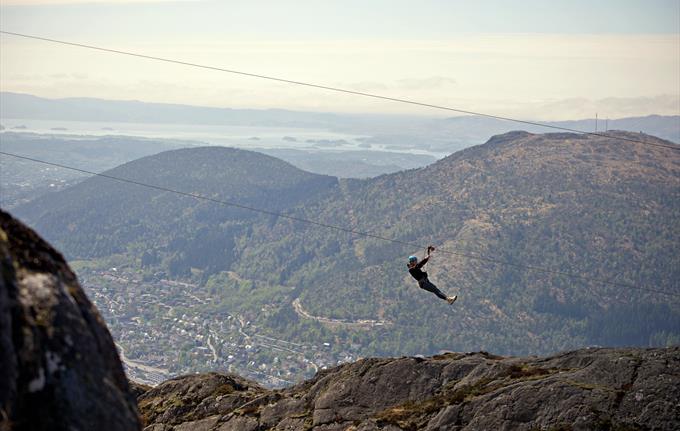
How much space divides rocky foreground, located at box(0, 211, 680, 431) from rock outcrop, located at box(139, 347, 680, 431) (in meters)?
0.07

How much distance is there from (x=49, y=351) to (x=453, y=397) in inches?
1006

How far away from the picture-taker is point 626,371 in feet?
106

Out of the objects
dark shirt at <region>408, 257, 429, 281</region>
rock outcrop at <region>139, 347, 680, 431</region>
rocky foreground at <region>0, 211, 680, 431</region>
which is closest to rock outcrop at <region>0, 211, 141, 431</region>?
rocky foreground at <region>0, 211, 680, 431</region>

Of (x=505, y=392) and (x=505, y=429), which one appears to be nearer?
(x=505, y=429)

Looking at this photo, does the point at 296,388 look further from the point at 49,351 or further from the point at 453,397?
the point at 49,351

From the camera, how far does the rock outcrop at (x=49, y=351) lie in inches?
502

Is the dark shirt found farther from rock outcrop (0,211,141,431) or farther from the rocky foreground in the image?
rock outcrop (0,211,141,431)

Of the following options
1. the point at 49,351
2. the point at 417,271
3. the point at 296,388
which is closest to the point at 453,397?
the point at 417,271

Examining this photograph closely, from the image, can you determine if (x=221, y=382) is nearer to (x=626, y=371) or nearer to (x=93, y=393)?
(x=626, y=371)

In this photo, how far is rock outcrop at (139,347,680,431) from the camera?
1183 inches

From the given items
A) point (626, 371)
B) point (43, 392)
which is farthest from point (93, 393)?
point (626, 371)

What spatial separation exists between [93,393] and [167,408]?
33.4 m

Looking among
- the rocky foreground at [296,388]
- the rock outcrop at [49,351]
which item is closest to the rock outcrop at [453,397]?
the rocky foreground at [296,388]

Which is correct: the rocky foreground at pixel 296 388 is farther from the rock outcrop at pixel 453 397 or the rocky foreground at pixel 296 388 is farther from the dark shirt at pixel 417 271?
the dark shirt at pixel 417 271
